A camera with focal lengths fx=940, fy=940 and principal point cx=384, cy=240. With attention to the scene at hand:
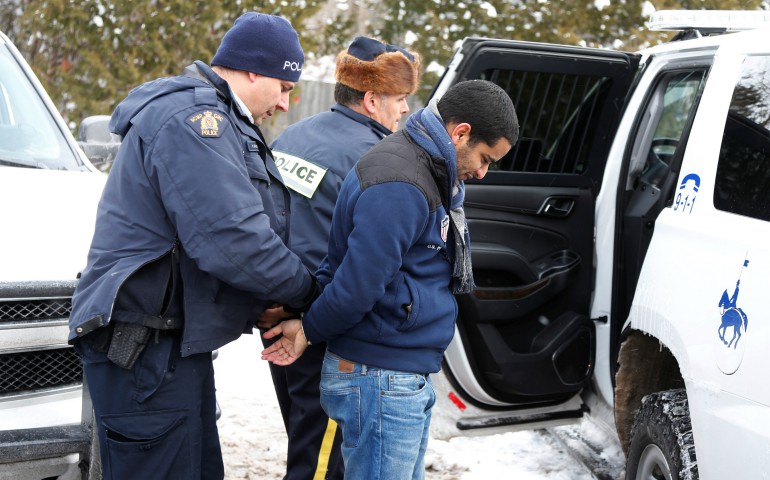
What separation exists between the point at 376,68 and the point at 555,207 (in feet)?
4.11

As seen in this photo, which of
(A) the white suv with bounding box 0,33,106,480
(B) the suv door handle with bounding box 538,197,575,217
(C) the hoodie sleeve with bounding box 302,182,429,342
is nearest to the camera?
(C) the hoodie sleeve with bounding box 302,182,429,342

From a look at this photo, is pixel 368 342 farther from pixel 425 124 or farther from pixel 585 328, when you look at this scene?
pixel 585 328

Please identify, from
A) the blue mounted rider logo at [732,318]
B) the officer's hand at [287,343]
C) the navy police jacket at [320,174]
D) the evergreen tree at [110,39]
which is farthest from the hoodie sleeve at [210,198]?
the evergreen tree at [110,39]

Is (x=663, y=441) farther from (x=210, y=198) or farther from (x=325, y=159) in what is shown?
(x=210, y=198)

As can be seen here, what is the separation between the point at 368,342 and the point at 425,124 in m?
0.64

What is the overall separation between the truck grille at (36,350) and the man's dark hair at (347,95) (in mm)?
1135

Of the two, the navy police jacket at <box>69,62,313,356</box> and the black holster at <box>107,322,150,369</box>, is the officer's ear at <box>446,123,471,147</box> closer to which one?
→ the navy police jacket at <box>69,62,313,356</box>

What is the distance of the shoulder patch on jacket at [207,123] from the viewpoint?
8.32 feet

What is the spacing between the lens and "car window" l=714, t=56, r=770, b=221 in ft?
9.45

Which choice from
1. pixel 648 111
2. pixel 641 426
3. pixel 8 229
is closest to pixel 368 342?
pixel 641 426

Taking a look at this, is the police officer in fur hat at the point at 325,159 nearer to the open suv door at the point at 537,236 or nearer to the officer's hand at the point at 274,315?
the officer's hand at the point at 274,315

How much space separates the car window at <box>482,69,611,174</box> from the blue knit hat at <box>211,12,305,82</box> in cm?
142

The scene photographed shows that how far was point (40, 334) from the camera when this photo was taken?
3197 millimetres

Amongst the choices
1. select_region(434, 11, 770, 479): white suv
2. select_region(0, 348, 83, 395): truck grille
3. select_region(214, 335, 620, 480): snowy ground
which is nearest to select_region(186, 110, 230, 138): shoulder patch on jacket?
select_region(0, 348, 83, 395): truck grille
